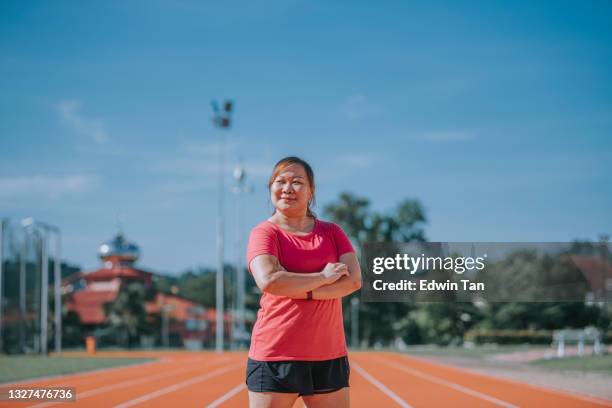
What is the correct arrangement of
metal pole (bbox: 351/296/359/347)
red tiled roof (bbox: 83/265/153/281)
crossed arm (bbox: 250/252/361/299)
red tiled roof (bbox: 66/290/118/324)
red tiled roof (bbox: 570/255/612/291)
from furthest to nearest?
metal pole (bbox: 351/296/359/347)
red tiled roof (bbox: 83/265/153/281)
red tiled roof (bbox: 66/290/118/324)
red tiled roof (bbox: 570/255/612/291)
crossed arm (bbox: 250/252/361/299)

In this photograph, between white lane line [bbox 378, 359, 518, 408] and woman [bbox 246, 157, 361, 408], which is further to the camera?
white lane line [bbox 378, 359, 518, 408]

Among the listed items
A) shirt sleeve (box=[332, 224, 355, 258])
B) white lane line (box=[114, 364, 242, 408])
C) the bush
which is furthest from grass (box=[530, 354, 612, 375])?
the bush

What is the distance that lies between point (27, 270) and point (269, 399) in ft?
96.8

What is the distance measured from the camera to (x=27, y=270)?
3058 cm

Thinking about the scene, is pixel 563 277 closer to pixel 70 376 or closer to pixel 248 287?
pixel 70 376

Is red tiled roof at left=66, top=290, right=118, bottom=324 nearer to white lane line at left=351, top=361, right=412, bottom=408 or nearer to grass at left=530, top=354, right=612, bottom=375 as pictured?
grass at left=530, top=354, right=612, bottom=375

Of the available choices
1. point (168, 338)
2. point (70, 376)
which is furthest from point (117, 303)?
point (70, 376)

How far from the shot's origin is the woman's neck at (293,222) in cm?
318

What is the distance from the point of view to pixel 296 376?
300cm

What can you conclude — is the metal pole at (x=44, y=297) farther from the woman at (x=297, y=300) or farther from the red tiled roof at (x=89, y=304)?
the woman at (x=297, y=300)

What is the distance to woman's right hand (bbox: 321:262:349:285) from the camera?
10.0 feet

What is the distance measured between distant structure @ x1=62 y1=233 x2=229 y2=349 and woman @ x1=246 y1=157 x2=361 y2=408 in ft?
176

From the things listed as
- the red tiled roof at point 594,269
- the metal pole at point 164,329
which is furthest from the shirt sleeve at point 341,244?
the metal pole at point 164,329

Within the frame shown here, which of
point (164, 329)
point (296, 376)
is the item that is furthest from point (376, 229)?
point (296, 376)
